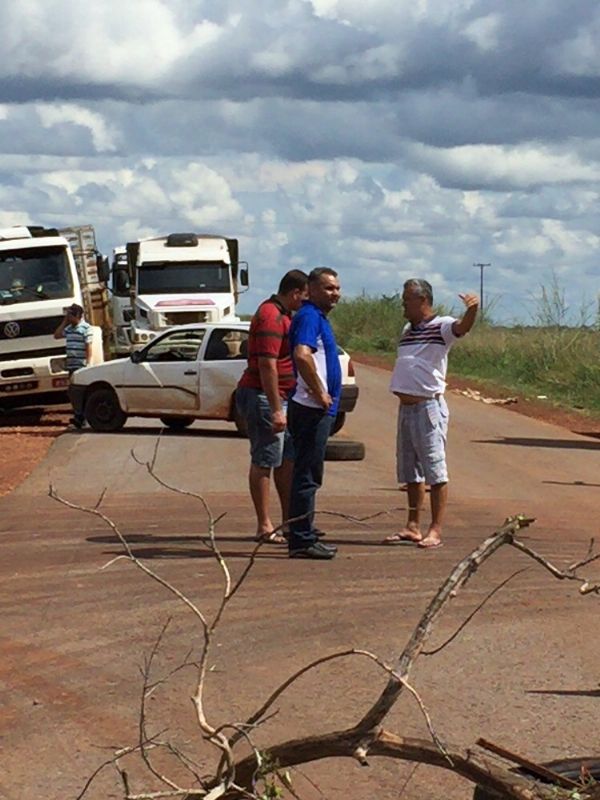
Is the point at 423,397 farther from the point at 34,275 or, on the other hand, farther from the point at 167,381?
the point at 34,275

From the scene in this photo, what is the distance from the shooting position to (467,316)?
10984 mm

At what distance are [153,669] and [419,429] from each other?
13.2 ft

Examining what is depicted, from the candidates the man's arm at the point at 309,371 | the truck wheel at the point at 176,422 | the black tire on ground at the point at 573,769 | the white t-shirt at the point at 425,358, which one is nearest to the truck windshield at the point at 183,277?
the truck wheel at the point at 176,422

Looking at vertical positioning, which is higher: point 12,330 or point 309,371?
point 309,371

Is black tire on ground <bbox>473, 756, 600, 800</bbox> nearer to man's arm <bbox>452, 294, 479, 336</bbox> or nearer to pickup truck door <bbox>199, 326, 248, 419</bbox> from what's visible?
man's arm <bbox>452, 294, 479, 336</bbox>

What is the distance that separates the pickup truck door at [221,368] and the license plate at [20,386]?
3.97 meters

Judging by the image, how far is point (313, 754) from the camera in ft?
14.5

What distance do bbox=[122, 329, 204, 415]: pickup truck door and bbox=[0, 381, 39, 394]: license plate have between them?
10.0 feet

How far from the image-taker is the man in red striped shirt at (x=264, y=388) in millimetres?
11445

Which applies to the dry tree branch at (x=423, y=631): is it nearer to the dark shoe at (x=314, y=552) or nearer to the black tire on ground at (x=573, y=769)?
the black tire on ground at (x=573, y=769)

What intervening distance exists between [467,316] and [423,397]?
0.82 metres

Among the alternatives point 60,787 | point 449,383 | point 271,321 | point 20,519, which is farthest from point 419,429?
point 449,383

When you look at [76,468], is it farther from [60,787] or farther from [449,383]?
[449,383]

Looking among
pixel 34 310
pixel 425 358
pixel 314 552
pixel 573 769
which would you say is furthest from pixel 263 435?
pixel 34 310
